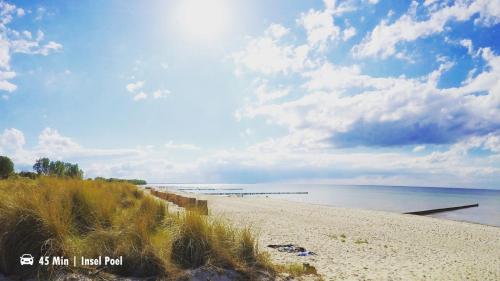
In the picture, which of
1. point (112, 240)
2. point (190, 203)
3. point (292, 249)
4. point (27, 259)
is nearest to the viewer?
point (27, 259)

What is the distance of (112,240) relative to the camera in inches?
220

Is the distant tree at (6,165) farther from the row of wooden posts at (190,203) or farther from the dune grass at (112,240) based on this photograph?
the dune grass at (112,240)

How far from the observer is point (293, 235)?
13164 mm

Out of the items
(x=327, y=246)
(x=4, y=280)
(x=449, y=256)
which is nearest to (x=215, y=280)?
(x=4, y=280)

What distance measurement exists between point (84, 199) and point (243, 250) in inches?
150

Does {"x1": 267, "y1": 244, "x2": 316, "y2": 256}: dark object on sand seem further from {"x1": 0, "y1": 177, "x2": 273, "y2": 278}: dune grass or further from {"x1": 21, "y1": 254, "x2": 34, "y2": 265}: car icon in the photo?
→ {"x1": 21, "y1": 254, "x2": 34, "y2": 265}: car icon

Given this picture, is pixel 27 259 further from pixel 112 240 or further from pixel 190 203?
pixel 190 203

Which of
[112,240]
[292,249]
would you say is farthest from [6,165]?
[112,240]

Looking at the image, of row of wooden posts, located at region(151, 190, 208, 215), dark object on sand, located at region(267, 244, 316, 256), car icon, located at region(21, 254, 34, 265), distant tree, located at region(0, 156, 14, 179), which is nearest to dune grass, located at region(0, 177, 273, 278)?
car icon, located at region(21, 254, 34, 265)

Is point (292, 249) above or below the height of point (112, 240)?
below

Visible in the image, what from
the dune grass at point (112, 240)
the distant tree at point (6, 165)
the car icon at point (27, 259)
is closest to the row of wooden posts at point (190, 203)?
the dune grass at point (112, 240)

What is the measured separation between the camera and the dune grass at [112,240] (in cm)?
482

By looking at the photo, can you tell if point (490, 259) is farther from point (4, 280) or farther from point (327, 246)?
point (4, 280)

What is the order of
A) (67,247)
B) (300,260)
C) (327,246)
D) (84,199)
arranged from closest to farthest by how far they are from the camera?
(67,247), (84,199), (300,260), (327,246)
